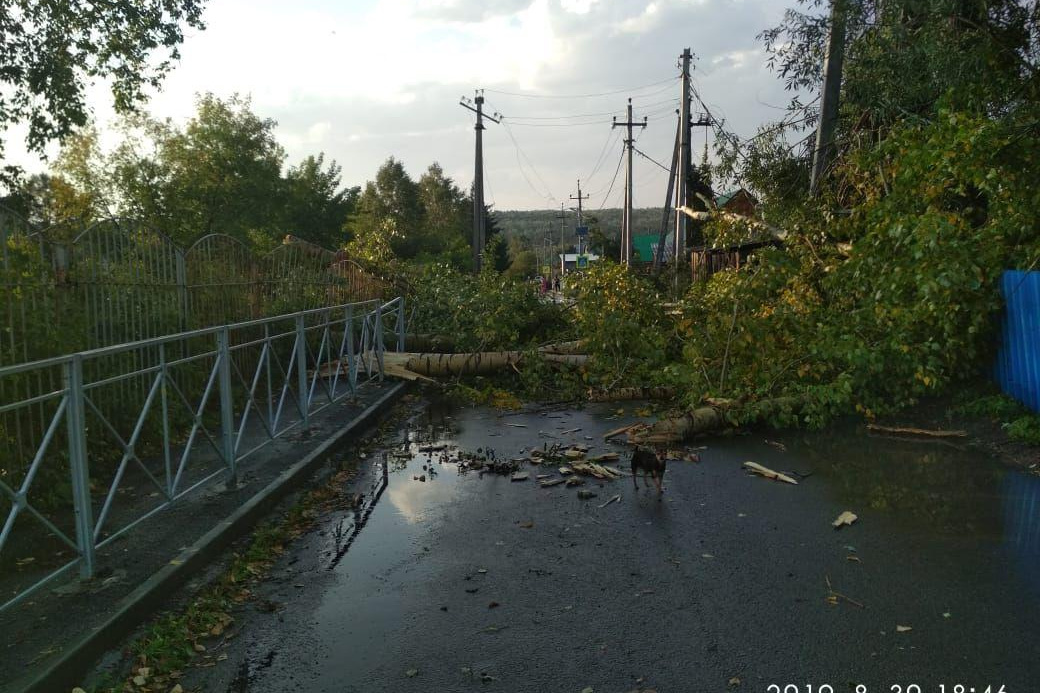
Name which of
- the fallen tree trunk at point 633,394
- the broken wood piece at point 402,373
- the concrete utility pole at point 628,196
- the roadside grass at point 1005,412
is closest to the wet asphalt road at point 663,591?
the roadside grass at point 1005,412

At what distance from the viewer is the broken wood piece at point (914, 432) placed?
8.33 meters

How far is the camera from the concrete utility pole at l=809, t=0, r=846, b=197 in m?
12.4

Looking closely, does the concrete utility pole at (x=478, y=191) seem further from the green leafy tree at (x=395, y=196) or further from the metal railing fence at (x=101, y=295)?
the green leafy tree at (x=395, y=196)

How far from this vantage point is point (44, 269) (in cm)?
659

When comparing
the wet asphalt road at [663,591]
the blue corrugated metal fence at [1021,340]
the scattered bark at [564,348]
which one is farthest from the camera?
the scattered bark at [564,348]

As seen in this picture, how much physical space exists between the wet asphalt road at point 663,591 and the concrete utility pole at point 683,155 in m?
17.7

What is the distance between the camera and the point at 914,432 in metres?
8.55

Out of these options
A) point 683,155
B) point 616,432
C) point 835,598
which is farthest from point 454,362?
point 683,155

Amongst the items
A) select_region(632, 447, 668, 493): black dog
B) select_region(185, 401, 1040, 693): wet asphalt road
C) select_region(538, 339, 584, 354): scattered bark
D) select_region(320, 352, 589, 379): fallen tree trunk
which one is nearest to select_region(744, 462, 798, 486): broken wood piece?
select_region(185, 401, 1040, 693): wet asphalt road

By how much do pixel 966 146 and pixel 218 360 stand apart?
842 centimetres

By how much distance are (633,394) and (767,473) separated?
4.39 m

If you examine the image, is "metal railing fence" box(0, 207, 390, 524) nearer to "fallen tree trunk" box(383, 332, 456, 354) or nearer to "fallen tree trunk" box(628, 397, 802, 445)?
"fallen tree trunk" box(383, 332, 456, 354)

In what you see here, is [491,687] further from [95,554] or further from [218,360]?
[218,360]

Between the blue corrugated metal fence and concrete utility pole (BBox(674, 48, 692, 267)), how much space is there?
14781 millimetres
